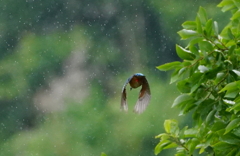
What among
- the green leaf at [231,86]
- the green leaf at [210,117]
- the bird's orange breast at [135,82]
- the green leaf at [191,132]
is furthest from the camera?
the bird's orange breast at [135,82]

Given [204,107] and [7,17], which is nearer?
[204,107]

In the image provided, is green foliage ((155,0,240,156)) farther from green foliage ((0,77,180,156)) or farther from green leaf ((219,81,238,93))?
green foliage ((0,77,180,156))

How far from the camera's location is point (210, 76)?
82cm

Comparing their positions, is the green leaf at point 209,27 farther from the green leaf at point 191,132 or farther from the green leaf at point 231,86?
the green leaf at point 191,132

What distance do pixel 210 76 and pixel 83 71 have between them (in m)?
2.07

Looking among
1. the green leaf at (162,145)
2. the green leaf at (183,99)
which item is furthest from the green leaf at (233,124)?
the green leaf at (162,145)

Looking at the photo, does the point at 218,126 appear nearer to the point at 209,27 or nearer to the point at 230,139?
the point at 230,139

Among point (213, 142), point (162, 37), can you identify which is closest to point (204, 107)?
point (213, 142)

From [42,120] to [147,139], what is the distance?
2.15ft

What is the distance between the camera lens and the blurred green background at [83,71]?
2.73 metres

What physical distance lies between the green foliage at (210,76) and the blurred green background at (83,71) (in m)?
1.84

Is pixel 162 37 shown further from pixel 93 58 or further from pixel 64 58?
pixel 64 58

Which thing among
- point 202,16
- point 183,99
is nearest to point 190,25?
point 202,16

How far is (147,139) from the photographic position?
106 inches
